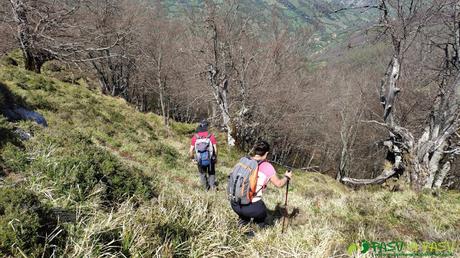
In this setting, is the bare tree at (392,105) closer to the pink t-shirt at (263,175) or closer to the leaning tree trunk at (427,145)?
the leaning tree trunk at (427,145)

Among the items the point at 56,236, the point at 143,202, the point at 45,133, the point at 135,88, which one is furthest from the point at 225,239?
the point at 135,88

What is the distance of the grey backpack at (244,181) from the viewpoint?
477 centimetres

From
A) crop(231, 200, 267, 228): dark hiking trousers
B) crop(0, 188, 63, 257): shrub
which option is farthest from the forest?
crop(231, 200, 267, 228): dark hiking trousers

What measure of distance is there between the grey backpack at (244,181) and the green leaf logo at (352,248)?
149cm

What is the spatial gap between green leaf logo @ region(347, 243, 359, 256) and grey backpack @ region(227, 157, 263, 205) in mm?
1487

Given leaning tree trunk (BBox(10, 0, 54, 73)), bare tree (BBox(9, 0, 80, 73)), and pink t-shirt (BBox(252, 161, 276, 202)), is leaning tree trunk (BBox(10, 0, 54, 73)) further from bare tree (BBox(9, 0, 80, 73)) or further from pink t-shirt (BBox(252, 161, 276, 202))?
pink t-shirt (BBox(252, 161, 276, 202))

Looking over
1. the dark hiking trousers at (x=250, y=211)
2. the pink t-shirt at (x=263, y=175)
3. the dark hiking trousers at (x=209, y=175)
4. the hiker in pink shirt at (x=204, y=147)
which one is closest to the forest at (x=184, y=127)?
the dark hiking trousers at (x=250, y=211)

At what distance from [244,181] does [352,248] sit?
1.68 m

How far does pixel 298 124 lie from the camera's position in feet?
107

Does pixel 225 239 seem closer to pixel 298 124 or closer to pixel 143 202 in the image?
pixel 143 202

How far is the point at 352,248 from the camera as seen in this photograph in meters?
4.21

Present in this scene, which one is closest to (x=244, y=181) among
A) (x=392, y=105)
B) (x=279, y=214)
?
(x=279, y=214)

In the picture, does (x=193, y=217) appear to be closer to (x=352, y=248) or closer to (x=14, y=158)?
(x=352, y=248)

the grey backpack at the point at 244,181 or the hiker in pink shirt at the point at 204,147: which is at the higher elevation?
the grey backpack at the point at 244,181
